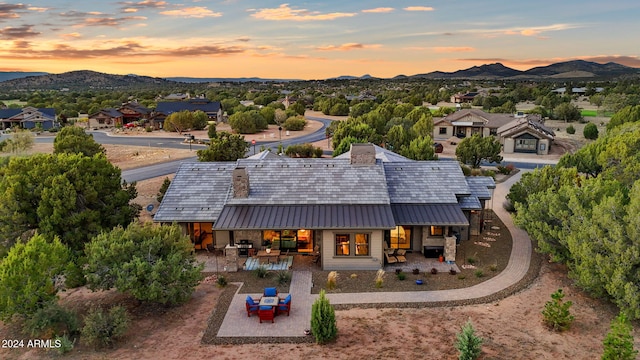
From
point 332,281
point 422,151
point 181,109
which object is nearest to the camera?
point 332,281

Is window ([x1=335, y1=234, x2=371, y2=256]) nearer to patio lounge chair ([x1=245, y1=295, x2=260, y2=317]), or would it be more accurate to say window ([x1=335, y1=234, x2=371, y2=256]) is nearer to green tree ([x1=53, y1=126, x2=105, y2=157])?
patio lounge chair ([x1=245, y1=295, x2=260, y2=317])

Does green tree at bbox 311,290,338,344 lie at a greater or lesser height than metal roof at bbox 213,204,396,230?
lesser

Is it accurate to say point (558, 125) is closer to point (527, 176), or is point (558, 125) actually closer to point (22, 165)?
point (527, 176)

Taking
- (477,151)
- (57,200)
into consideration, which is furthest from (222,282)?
(477,151)

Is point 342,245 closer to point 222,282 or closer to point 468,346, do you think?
point 222,282

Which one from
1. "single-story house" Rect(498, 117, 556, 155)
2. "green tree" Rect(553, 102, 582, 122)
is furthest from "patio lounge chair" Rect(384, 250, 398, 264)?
"green tree" Rect(553, 102, 582, 122)

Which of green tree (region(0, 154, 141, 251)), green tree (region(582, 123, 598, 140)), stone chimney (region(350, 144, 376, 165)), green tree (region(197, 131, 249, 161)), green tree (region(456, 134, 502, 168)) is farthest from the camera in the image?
green tree (region(582, 123, 598, 140))

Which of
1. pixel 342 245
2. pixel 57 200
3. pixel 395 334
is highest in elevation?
pixel 57 200
